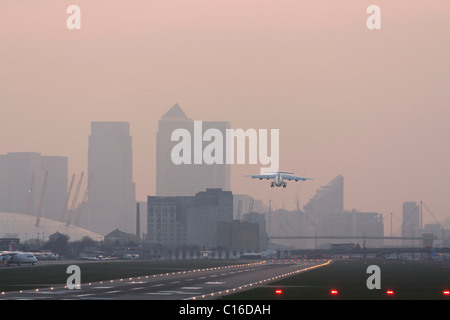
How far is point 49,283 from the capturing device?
119 metres

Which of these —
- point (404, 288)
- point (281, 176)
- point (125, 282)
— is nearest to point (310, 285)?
point (404, 288)
